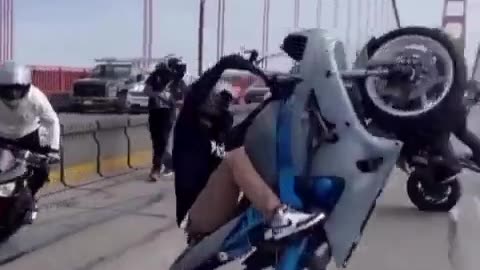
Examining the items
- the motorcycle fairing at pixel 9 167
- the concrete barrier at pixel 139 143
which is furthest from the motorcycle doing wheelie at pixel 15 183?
the concrete barrier at pixel 139 143

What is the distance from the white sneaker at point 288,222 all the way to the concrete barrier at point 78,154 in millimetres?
7781

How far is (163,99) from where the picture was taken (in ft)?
43.2

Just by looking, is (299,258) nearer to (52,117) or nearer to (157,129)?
(52,117)

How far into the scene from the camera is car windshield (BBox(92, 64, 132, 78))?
3581 cm

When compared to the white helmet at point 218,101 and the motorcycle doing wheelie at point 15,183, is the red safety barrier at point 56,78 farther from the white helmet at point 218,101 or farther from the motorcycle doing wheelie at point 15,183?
the white helmet at point 218,101

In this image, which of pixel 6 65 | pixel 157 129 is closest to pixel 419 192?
pixel 157 129

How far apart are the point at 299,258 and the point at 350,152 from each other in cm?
47

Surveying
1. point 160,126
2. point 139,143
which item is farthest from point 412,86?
point 139,143

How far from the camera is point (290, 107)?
395 centimetres

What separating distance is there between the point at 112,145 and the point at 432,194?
16.5 feet

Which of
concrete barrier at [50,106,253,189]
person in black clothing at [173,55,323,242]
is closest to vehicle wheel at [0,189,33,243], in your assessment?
person in black clothing at [173,55,323,242]

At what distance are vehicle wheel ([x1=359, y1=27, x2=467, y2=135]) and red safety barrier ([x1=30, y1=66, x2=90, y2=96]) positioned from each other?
26398 millimetres

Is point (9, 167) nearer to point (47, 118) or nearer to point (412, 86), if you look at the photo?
point (47, 118)

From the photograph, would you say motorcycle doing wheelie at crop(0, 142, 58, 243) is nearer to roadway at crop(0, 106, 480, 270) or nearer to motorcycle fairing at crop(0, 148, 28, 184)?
motorcycle fairing at crop(0, 148, 28, 184)
